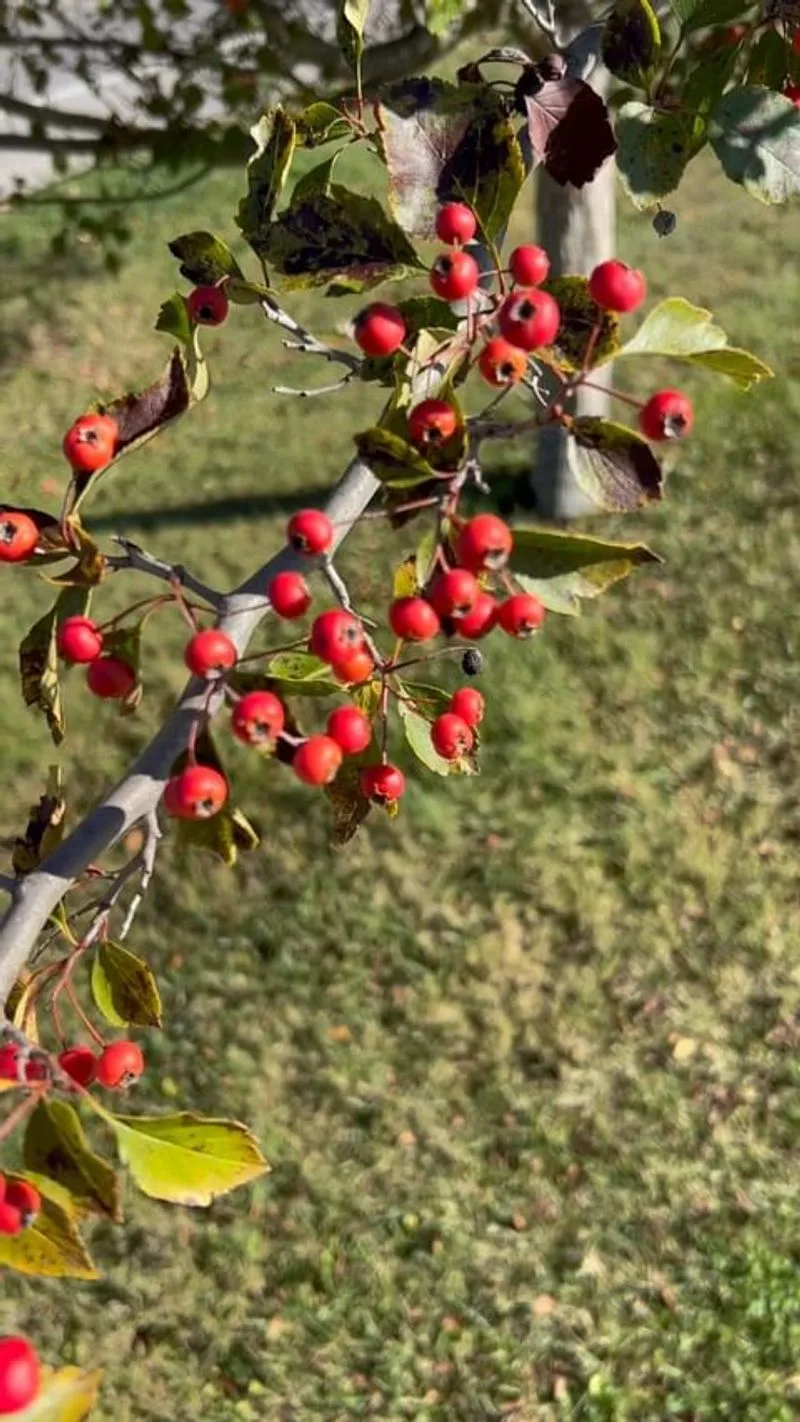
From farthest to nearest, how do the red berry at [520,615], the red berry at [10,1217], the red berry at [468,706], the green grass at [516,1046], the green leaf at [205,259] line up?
the green grass at [516,1046], the red berry at [468,706], the green leaf at [205,259], the red berry at [520,615], the red berry at [10,1217]

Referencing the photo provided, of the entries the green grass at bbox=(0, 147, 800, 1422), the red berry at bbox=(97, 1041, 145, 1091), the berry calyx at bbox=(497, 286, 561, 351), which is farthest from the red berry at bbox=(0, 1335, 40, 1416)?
the green grass at bbox=(0, 147, 800, 1422)

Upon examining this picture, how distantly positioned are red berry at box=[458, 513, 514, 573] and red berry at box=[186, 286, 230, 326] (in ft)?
1.48

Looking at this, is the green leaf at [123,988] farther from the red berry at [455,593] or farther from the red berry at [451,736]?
the red berry at [455,593]

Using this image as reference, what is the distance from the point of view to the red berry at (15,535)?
1211 mm

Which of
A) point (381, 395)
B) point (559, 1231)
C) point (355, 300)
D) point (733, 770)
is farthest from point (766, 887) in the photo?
point (355, 300)

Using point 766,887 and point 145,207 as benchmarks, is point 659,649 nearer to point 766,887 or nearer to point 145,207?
point 766,887

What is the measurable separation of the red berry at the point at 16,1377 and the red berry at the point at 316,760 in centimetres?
54

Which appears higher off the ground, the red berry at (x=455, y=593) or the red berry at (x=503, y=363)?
the red berry at (x=503, y=363)

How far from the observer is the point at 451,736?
1477 mm

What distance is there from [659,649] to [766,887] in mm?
1222

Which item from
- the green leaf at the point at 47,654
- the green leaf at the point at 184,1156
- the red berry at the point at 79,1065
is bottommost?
the red berry at the point at 79,1065

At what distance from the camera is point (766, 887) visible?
4266 millimetres

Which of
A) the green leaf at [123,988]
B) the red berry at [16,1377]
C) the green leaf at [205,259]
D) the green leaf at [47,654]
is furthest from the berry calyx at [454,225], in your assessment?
the red berry at [16,1377]

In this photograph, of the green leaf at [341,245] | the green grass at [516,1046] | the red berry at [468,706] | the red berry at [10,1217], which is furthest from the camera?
the green grass at [516,1046]
